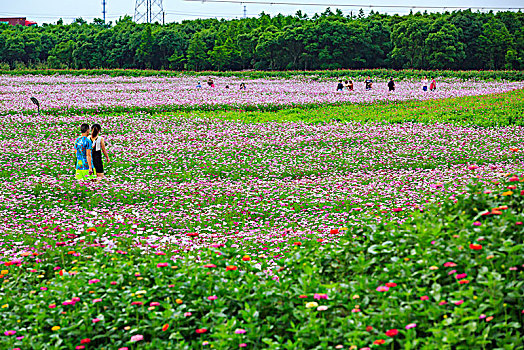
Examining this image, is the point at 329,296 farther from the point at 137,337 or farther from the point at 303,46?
the point at 303,46

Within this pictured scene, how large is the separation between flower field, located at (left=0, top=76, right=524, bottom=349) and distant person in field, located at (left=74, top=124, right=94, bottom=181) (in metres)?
0.42

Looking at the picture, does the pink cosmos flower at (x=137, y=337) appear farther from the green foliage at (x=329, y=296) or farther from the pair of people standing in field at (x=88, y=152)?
the pair of people standing in field at (x=88, y=152)

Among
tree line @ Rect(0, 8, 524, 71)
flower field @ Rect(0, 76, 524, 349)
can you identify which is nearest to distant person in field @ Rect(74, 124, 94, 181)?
flower field @ Rect(0, 76, 524, 349)

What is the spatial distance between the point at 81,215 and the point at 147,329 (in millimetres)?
5904

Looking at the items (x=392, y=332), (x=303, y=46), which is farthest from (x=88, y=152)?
(x=303, y=46)

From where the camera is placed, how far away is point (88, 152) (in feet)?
42.5

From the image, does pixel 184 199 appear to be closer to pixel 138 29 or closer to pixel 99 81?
pixel 99 81

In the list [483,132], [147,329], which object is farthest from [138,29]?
[147,329]

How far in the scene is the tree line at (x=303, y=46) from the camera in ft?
258

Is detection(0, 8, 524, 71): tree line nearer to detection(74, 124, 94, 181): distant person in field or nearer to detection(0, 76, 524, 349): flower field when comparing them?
detection(0, 76, 524, 349): flower field

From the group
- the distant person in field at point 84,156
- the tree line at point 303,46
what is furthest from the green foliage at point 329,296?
the tree line at point 303,46

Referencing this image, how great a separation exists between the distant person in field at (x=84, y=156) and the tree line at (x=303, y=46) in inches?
2666

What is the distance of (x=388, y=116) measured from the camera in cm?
2544

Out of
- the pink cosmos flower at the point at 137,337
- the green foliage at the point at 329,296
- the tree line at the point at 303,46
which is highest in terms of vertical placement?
the tree line at the point at 303,46
